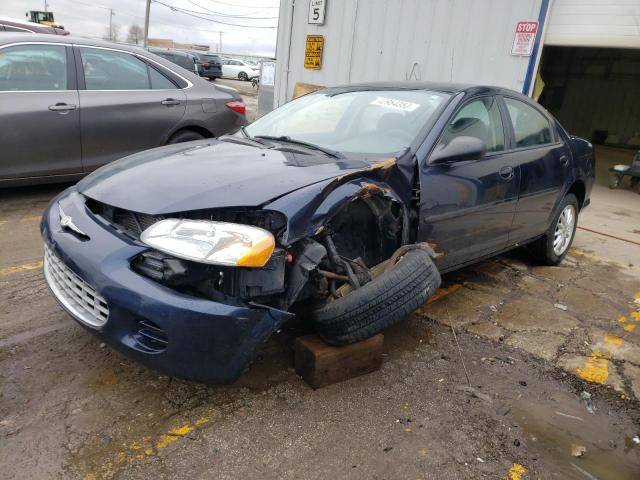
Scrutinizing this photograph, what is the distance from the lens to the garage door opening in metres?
15.8

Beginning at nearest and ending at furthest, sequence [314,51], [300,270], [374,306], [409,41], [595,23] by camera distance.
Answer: [300,270]
[374,306]
[595,23]
[409,41]
[314,51]

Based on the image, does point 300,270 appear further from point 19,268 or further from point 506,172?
point 19,268

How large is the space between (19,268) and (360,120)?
8.42 ft

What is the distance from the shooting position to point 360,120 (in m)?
3.34

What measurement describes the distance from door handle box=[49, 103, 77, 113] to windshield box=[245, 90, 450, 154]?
7.41 ft

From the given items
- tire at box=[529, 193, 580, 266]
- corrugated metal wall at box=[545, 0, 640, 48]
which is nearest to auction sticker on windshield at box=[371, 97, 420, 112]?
Result: tire at box=[529, 193, 580, 266]

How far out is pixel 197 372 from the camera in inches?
83.1

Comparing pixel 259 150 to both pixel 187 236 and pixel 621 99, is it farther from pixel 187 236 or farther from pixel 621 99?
pixel 621 99

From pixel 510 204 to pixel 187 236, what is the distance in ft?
8.11

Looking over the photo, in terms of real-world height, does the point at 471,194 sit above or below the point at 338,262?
above

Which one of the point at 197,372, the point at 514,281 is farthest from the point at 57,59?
the point at 514,281

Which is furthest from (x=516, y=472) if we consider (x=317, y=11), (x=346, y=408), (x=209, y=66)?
(x=209, y=66)

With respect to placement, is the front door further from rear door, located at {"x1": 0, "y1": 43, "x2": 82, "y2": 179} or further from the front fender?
rear door, located at {"x1": 0, "y1": 43, "x2": 82, "y2": 179}

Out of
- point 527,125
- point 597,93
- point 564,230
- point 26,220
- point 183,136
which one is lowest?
point 26,220
